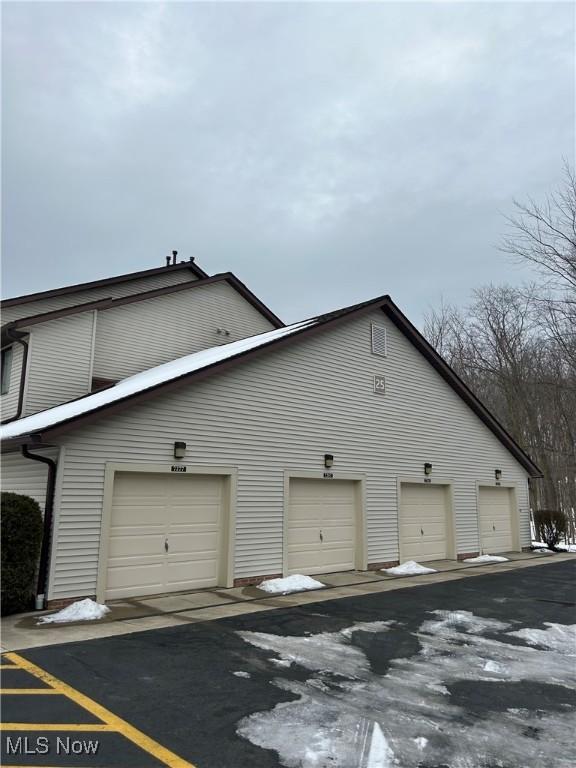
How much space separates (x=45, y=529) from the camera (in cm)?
812

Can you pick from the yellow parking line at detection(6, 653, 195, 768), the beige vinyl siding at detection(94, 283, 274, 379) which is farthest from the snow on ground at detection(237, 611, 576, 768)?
the beige vinyl siding at detection(94, 283, 274, 379)

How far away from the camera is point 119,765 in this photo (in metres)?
3.46

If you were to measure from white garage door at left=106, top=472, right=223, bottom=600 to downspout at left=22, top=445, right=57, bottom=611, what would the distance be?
41.4 inches

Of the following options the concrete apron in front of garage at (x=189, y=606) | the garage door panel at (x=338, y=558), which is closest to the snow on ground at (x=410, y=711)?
the concrete apron in front of garage at (x=189, y=606)

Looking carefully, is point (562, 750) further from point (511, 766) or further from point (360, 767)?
point (360, 767)

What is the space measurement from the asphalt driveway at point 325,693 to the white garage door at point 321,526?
3621 mm

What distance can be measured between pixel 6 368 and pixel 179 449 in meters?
5.80

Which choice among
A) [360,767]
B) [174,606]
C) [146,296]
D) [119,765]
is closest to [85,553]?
[174,606]

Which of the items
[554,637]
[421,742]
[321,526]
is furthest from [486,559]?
[421,742]

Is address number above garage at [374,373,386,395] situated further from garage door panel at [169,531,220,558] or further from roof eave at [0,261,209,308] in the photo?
roof eave at [0,261,209,308]

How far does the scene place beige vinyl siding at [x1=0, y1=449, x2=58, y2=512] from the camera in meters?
8.57

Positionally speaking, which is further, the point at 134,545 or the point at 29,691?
the point at 134,545

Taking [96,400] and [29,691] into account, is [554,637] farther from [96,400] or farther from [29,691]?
[96,400]

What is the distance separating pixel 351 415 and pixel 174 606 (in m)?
6.62
